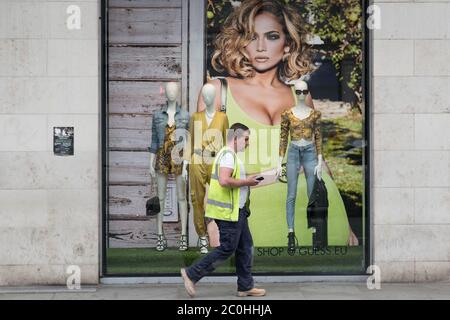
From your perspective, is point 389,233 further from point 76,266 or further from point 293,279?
point 76,266

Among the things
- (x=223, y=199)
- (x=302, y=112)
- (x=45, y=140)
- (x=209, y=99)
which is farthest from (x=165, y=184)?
(x=302, y=112)

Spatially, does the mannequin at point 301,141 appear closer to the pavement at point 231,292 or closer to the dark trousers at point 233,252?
the pavement at point 231,292

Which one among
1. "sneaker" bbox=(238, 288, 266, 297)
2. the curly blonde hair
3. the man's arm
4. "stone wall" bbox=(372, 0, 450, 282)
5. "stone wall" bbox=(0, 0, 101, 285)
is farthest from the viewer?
the curly blonde hair

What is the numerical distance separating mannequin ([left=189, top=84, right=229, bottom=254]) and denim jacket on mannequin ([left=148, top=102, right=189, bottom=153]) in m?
0.10

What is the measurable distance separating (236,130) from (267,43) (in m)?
1.30

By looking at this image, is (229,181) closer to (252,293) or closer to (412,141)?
(252,293)

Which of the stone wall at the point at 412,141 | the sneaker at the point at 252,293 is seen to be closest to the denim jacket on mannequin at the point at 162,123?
the sneaker at the point at 252,293

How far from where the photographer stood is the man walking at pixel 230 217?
30.7ft

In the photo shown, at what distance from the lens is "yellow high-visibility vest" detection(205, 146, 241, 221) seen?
368 inches

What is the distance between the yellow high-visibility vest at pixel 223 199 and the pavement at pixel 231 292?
97 cm

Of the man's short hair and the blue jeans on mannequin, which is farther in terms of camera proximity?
the blue jeans on mannequin

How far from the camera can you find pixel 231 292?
32.7ft

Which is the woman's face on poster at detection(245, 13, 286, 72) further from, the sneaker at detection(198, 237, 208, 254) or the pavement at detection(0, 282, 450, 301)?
the pavement at detection(0, 282, 450, 301)

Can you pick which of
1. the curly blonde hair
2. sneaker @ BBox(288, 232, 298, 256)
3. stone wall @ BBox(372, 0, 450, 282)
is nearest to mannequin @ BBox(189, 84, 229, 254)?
the curly blonde hair
